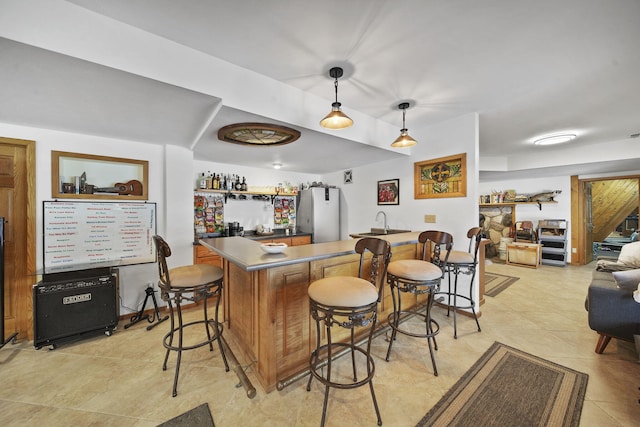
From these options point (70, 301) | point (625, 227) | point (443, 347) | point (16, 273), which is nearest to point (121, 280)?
point (70, 301)

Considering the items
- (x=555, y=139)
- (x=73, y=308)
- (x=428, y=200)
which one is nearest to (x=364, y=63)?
(x=428, y=200)

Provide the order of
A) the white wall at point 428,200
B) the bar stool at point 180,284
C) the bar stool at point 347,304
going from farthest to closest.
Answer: the white wall at point 428,200 → the bar stool at point 180,284 → the bar stool at point 347,304

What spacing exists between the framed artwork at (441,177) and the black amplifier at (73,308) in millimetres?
4074

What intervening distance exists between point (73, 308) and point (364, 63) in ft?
11.9

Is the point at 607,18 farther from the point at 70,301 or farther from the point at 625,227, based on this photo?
the point at 625,227

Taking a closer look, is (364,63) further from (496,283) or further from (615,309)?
(496,283)

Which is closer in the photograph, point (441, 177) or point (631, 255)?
point (631, 255)

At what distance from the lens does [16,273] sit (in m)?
2.42

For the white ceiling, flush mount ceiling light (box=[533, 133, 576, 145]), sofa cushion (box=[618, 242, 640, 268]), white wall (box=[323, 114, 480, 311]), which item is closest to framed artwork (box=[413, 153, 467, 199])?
white wall (box=[323, 114, 480, 311])

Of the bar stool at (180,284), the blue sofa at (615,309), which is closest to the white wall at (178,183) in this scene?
the blue sofa at (615,309)

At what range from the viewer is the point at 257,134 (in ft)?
7.92

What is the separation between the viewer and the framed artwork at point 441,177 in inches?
117

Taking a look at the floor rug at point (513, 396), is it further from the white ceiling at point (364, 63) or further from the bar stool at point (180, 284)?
the white ceiling at point (364, 63)

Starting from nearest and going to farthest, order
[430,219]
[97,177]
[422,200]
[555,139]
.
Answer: [97,177]
[430,219]
[422,200]
[555,139]
